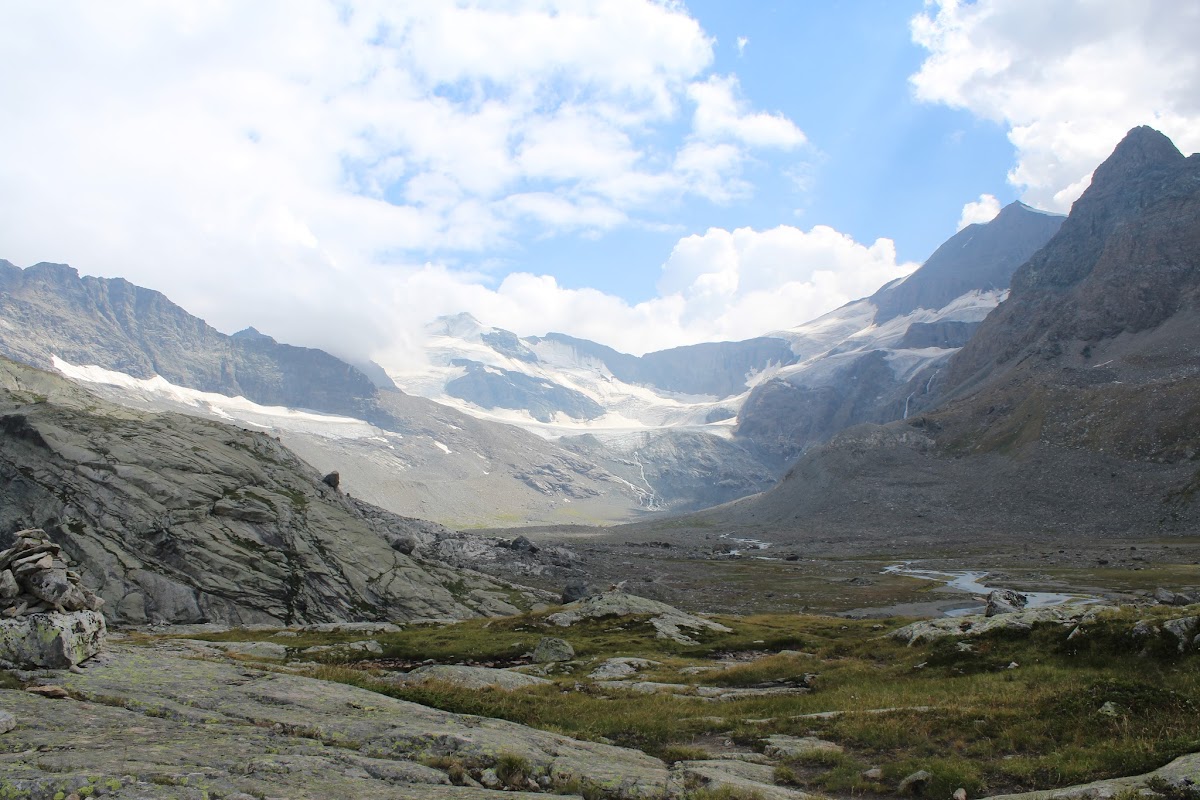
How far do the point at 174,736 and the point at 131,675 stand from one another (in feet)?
22.0

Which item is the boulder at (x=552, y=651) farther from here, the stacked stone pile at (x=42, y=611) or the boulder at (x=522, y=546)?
the boulder at (x=522, y=546)

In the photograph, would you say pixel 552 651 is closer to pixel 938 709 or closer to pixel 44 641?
pixel 938 709

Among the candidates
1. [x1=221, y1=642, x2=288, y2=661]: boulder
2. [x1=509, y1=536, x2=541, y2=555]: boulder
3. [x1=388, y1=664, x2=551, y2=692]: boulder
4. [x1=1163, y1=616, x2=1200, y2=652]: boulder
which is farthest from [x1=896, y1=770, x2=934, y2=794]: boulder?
[x1=509, y1=536, x2=541, y2=555]: boulder

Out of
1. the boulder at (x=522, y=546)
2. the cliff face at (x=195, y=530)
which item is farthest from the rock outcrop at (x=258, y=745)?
the boulder at (x=522, y=546)

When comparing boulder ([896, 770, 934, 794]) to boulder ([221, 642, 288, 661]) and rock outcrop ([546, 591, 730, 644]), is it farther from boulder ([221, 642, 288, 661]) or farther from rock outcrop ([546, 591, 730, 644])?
rock outcrop ([546, 591, 730, 644])

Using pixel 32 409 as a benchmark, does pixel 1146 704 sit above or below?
below

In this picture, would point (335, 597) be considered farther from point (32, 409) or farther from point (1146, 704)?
point (1146, 704)

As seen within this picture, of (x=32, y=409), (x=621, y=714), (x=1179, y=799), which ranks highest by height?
(x=32, y=409)

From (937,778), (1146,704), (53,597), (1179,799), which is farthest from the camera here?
(53,597)

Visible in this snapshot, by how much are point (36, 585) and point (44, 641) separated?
381 cm

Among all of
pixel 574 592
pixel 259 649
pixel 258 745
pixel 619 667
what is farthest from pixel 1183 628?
pixel 574 592

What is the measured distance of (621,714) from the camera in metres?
24.6

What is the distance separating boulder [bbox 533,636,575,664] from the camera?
4456 centimetres

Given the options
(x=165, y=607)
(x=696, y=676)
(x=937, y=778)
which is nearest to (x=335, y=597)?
(x=165, y=607)
